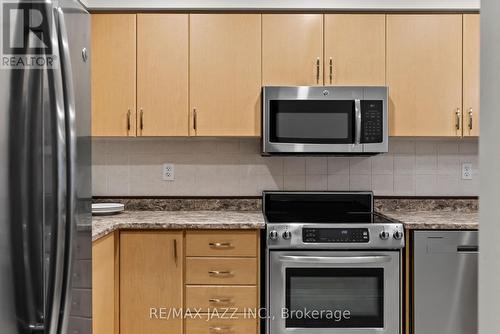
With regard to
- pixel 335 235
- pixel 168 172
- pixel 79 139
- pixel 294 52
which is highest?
pixel 294 52

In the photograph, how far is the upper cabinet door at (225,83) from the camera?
2688 mm

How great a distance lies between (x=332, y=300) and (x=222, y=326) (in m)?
0.61

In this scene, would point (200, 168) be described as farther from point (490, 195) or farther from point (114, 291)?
point (490, 195)

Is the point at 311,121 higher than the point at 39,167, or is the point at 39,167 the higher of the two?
the point at 311,121

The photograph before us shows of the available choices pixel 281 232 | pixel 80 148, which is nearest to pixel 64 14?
pixel 80 148

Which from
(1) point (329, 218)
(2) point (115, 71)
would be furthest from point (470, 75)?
(2) point (115, 71)

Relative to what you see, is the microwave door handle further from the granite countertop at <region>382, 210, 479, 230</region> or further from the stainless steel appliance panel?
the stainless steel appliance panel

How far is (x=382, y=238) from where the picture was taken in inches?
92.5

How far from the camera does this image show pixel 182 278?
7.88ft

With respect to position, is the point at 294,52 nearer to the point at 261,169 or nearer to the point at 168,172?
the point at 261,169

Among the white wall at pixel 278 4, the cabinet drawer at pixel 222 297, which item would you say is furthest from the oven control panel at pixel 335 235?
the white wall at pixel 278 4

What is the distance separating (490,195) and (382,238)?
6.11 ft

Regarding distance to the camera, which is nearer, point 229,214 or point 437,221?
Result: point 437,221

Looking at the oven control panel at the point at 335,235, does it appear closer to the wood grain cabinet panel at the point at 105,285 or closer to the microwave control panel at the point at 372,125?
the microwave control panel at the point at 372,125
